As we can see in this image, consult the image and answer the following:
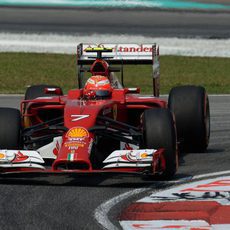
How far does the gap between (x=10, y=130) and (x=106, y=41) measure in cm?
1627

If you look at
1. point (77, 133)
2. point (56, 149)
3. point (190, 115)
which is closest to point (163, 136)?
point (77, 133)

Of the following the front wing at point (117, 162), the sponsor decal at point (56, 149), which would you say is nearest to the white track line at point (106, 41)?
the sponsor decal at point (56, 149)

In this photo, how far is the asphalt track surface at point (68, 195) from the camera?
798 centimetres

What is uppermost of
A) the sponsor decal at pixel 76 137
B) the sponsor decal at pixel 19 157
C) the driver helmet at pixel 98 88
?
the driver helmet at pixel 98 88

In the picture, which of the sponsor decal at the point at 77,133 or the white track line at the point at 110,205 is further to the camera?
the sponsor decal at the point at 77,133

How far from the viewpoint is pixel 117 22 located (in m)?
29.9

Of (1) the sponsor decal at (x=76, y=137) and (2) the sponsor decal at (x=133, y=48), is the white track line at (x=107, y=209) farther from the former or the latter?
(2) the sponsor decal at (x=133, y=48)

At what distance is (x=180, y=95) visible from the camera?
12109mm

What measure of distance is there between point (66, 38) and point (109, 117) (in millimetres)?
16306

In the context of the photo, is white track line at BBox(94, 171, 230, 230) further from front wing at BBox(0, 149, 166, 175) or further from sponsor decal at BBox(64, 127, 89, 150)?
sponsor decal at BBox(64, 127, 89, 150)

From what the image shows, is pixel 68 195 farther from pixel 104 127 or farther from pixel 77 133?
pixel 104 127

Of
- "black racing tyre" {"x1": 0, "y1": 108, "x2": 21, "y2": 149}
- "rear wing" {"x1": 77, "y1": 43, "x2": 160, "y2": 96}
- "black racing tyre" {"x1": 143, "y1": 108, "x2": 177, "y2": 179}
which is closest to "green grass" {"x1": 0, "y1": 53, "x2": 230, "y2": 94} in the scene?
"rear wing" {"x1": 77, "y1": 43, "x2": 160, "y2": 96}

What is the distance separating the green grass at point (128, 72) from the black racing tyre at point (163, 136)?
1117cm

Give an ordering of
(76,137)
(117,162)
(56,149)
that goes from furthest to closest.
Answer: (56,149) < (76,137) < (117,162)
